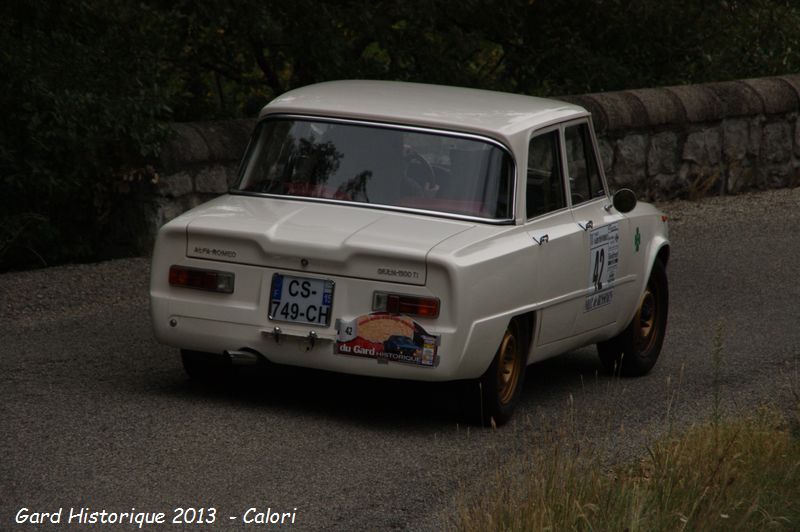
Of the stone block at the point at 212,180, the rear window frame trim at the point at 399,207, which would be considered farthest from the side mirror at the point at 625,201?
the stone block at the point at 212,180

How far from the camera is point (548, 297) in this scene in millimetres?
7645

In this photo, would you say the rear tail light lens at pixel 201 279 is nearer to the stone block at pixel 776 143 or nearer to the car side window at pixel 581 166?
the car side window at pixel 581 166

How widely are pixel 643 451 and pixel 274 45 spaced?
879 centimetres

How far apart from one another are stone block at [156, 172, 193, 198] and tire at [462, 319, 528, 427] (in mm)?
4743

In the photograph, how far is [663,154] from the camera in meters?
16.0

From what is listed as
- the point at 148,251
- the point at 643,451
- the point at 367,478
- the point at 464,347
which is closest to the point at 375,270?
the point at 464,347

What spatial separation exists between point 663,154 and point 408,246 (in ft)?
31.4

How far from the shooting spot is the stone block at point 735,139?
16609mm

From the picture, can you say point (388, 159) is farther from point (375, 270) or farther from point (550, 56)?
point (550, 56)

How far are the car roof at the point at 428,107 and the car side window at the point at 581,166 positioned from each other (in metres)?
0.13

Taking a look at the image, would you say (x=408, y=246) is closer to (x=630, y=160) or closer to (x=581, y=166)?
(x=581, y=166)

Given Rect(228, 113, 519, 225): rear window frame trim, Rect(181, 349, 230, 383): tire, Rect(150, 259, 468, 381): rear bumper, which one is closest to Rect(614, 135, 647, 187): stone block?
Rect(228, 113, 519, 225): rear window frame trim

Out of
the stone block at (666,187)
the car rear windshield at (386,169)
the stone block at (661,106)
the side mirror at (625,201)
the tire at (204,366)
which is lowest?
the stone block at (666,187)

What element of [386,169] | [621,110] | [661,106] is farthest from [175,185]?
[661,106]
